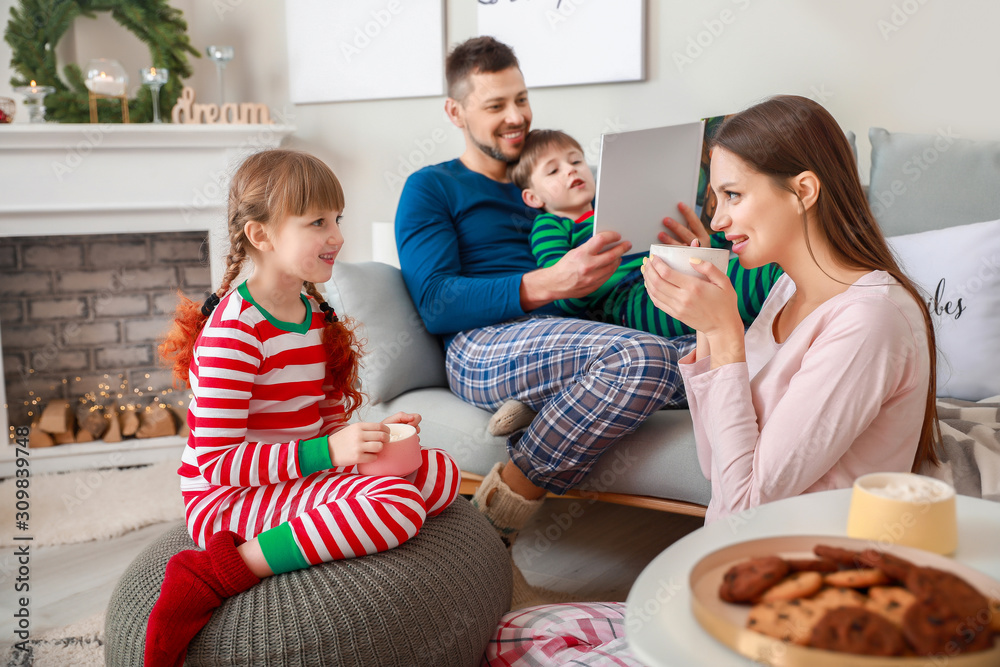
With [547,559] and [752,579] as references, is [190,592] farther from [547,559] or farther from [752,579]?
[547,559]

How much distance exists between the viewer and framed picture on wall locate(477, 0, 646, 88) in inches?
92.4

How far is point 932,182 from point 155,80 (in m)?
2.49

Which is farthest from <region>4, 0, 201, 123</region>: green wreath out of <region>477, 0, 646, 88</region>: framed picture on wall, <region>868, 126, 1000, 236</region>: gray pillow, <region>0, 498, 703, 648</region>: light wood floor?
<region>868, 126, 1000, 236</region>: gray pillow

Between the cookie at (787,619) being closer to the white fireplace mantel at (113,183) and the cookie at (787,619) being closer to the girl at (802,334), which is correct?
the girl at (802,334)

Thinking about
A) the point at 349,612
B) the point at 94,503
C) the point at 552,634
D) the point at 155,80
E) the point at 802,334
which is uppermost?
the point at 155,80

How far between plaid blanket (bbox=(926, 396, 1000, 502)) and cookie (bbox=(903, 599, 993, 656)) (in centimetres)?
84

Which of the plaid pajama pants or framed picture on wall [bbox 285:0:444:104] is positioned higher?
framed picture on wall [bbox 285:0:444:104]

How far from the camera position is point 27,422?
2.94m

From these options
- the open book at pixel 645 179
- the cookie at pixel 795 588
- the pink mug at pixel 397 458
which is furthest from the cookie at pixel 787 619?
the open book at pixel 645 179

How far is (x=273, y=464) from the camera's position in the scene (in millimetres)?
1226

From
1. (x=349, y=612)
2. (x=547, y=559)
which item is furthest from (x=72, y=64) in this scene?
(x=349, y=612)

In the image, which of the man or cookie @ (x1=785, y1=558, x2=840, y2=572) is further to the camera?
the man

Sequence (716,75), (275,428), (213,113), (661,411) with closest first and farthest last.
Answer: (275,428)
(661,411)
(716,75)
(213,113)

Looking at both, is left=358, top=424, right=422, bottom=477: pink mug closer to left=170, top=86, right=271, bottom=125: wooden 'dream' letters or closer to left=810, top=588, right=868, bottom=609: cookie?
left=810, top=588, right=868, bottom=609: cookie
